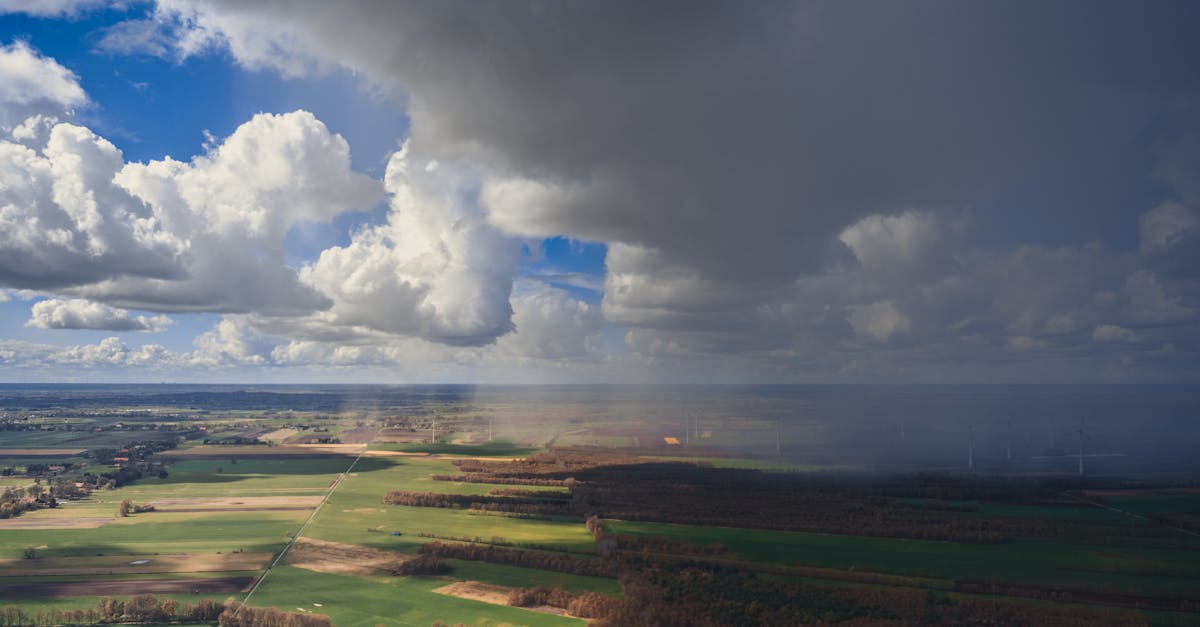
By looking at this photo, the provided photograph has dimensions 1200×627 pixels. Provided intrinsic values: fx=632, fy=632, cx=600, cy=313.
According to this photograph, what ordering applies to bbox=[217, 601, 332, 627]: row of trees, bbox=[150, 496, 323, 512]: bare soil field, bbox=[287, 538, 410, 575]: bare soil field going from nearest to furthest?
bbox=[217, 601, 332, 627]: row of trees
bbox=[287, 538, 410, 575]: bare soil field
bbox=[150, 496, 323, 512]: bare soil field

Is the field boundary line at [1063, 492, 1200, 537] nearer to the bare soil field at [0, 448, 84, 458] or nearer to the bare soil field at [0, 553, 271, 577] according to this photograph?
the bare soil field at [0, 553, 271, 577]

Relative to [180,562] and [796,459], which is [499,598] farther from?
[796,459]

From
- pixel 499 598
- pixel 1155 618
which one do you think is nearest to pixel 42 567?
pixel 499 598

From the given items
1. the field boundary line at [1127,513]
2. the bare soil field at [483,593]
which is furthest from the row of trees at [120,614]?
the field boundary line at [1127,513]

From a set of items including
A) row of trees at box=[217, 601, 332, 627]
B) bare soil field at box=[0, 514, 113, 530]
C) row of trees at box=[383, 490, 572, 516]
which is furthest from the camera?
row of trees at box=[383, 490, 572, 516]

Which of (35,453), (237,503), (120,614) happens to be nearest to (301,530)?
(237,503)

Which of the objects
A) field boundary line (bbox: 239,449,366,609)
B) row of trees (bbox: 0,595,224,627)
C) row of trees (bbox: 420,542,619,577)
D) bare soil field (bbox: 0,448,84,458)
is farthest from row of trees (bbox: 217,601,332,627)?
bare soil field (bbox: 0,448,84,458)

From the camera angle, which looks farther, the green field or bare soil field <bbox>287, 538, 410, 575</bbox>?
bare soil field <bbox>287, 538, 410, 575</bbox>

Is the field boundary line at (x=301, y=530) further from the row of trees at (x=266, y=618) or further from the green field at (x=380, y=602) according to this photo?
the row of trees at (x=266, y=618)
